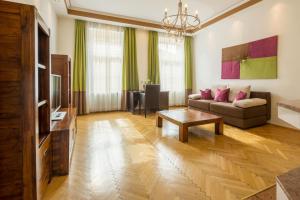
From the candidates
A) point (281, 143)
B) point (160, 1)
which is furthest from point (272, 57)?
point (160, 1)

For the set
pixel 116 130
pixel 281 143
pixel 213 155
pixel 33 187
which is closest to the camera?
pixel 33 187

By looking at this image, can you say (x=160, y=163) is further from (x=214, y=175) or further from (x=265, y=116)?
(x=265, y=116)

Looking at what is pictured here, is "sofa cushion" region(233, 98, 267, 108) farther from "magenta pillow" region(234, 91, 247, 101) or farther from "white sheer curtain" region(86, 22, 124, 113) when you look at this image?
"white sheer curtain" region(86, 22, 124, 113)

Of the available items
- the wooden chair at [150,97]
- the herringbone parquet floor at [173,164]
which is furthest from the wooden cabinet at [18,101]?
the wooden chair at [150,97]

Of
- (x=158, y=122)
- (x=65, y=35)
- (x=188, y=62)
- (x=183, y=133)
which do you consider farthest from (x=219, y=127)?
(x=65, y=35)

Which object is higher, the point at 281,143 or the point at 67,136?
the point at 67,136

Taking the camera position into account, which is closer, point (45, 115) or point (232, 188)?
point (232, 188)

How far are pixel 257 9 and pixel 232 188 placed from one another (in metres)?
4.30

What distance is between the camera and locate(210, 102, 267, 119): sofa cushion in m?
3.55

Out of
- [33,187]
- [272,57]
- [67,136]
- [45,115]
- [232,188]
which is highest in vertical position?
[272,57]

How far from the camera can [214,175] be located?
6.07 ft

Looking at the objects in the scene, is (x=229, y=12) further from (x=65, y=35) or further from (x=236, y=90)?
(x=65, y=35)

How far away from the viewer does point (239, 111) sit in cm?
358

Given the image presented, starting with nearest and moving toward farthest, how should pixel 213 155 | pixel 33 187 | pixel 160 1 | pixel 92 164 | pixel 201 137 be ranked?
pixel 33 187 < pixel 92 164 < pixel 213 155 < pixel 201 137 < pixel 160 1
